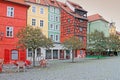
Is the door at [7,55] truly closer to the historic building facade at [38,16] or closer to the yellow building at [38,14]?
the historic building facade at [38,16]

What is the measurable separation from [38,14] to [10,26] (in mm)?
15558

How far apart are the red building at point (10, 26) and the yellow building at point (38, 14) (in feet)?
36.2

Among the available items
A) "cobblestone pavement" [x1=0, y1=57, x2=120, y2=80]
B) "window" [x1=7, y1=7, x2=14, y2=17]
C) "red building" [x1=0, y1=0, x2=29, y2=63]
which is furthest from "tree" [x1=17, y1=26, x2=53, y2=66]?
"window" [x1=7, y1=7, x2=14, y2=17]

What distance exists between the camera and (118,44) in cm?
7562

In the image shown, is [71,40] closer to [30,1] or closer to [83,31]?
[30,1]

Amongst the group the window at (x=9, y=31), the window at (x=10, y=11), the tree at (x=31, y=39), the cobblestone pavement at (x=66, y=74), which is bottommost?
→ the cobblestone pavement at (x=66, y=74)

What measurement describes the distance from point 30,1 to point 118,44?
124 feet

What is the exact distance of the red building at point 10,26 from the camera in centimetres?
3588

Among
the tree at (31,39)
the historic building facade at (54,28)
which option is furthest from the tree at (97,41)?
the tree at (31,39)

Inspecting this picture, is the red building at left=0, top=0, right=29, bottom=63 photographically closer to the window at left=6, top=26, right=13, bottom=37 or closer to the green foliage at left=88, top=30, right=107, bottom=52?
the window at left=6, top=26, right=13, bottom=37

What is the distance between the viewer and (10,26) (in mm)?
36938

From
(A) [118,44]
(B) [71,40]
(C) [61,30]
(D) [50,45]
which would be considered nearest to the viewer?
(D) [50,45]

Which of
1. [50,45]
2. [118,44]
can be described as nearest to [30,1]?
[50,45]

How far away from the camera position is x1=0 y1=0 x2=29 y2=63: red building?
35.9 metres
